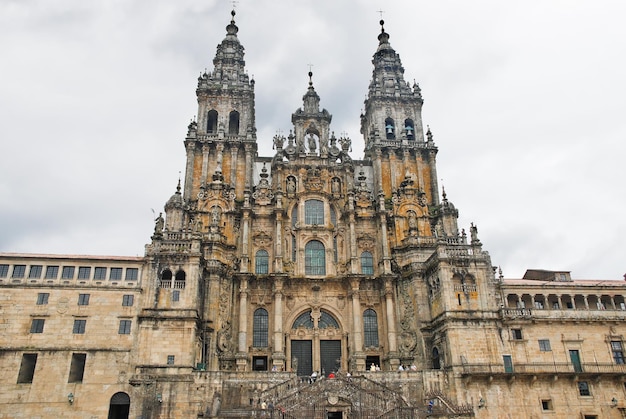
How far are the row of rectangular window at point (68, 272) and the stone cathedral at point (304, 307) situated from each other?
10cm

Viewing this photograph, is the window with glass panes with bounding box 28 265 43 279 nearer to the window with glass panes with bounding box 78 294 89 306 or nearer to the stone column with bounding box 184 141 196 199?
the window with glass panes with bounding box 78 294 89 306

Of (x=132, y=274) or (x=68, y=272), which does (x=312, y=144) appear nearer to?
(x=132, y=274)

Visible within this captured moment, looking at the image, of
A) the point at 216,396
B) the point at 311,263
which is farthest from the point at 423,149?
the point at 216,396

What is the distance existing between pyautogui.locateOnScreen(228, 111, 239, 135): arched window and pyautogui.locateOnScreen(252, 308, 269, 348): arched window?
18147mm

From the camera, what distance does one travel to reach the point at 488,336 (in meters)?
39.7

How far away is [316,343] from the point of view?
43844 mm

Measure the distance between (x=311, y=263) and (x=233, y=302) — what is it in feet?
24.7

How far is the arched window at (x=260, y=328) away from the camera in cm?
4372

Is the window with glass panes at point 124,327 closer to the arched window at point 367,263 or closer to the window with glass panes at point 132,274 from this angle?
the window with glass panes at point 132,274

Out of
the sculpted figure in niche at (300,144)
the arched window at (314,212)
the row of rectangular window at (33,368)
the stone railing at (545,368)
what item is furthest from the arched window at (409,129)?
the row of rectangular window at (33,368)

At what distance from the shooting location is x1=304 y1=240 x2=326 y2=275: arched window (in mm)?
46656

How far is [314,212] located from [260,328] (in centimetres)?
1135

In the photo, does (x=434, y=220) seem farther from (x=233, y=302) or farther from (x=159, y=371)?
(x=159, y=371)

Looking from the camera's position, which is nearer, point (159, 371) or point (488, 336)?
point (159, 371)
